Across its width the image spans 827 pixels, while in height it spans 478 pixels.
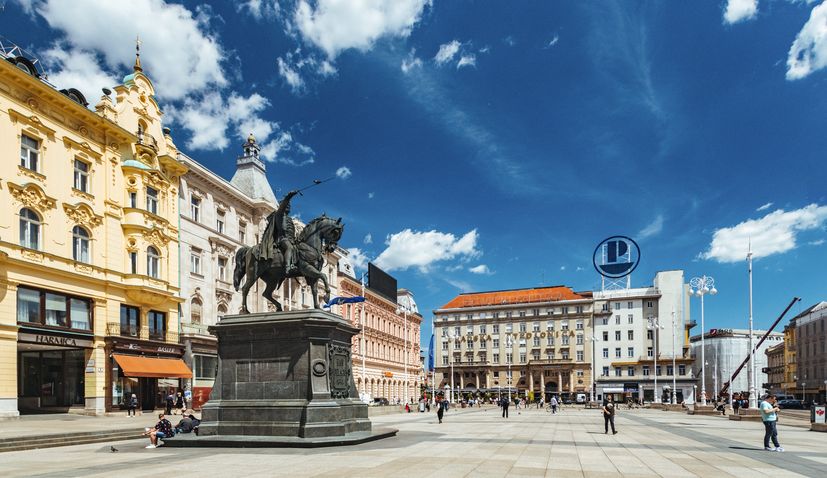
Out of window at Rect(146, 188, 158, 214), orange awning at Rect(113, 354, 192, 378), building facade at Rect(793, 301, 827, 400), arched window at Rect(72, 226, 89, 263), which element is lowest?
building facade at Rect(793, 301, 827, 400)

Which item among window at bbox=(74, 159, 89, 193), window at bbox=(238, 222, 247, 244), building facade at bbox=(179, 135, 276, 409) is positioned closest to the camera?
window at bbox=(74, 159, 89, 193)

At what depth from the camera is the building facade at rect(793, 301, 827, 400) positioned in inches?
3442

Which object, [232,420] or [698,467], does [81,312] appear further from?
[698,467]

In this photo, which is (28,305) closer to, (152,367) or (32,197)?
(32,197)

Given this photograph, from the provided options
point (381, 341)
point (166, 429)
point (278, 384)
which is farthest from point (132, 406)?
point (381, 341)

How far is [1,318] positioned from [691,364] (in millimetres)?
100363

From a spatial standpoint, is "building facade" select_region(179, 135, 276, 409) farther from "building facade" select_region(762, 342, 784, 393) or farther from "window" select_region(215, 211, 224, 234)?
"building facade" select_region(762, 342, 784, 393)

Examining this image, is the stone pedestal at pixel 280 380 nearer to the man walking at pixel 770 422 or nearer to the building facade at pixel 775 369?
the man walking at pixel 770 422

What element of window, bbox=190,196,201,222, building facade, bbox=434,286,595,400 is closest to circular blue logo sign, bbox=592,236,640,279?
building facade, bbox=434,286,595,400

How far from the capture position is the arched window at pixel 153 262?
41.3 meters

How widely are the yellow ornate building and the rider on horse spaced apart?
1742cm

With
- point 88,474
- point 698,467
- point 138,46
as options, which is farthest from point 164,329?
point 698,467

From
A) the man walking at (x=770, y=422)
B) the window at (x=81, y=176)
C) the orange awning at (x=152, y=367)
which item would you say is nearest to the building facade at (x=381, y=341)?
the orange awning at (x=152, y=367)

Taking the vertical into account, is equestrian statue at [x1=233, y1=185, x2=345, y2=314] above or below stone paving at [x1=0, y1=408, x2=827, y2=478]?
above
